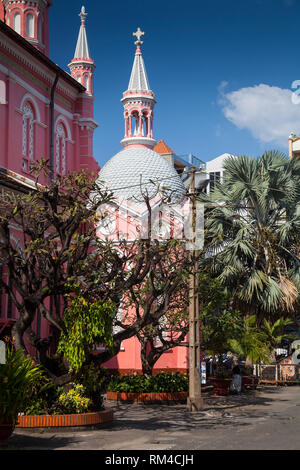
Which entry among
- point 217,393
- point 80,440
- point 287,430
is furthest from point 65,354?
point 217,393

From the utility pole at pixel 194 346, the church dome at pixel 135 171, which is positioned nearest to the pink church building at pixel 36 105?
the church dome at pixel 135 171

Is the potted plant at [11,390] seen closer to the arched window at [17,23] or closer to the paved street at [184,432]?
the paved street at [184,432]

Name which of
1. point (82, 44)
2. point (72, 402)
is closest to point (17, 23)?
point (82, 44)

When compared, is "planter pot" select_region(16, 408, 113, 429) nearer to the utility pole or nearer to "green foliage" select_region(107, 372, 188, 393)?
the utility pole

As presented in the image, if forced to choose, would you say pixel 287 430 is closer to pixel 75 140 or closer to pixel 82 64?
pixel 75 140

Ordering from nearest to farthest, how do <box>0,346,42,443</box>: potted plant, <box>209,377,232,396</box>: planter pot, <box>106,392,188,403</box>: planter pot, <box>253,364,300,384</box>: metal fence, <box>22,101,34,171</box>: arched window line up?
1. <box>0,346,42,443</box>: potted plant
2. <box>106,392,188,403</box>: planter pot
3. <box>209,377,232,396</box>: planter pot
4. <box>22,101,34,171</box>: arched window
5. <box>253,364,300,384</box>: metal fence

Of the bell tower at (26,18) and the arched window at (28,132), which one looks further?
the bell tower at (26,18)

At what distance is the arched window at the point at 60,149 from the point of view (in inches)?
1144

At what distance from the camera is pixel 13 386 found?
11.9 meters

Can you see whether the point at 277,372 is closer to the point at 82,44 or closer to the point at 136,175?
the point at 136,175

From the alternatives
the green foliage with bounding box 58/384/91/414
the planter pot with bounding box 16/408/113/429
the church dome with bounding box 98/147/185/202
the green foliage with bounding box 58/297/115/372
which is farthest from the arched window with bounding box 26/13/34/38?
the planter pot with bounding box 16/408/113/429

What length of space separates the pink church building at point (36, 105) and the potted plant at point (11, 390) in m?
8.82

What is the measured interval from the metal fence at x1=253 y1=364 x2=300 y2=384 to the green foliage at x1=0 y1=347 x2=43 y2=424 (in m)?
20.7

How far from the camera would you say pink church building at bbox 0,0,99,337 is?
79.5ft
